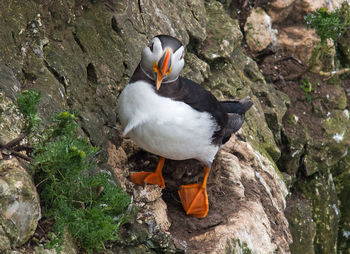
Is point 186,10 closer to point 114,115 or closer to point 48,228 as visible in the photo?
point 114,115

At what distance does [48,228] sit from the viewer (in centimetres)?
269

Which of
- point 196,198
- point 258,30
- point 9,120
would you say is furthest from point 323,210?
point 9,120

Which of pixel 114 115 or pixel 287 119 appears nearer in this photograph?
pixel 114 115

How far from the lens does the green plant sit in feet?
24.9

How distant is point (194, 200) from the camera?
4.02 meters

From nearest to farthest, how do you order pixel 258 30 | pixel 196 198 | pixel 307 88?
pixel 196 198 → pixel 258 30 → pixel 307 88

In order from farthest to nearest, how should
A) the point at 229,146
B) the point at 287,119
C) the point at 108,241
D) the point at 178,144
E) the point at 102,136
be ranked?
the point at 287,119 < the point at 229,146 < the point at 102,136 < the point at 178,144 < the point at 108,241

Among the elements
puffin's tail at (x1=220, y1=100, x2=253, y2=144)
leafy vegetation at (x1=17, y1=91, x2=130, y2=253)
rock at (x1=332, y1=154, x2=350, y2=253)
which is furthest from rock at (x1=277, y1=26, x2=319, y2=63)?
leafy vegetation at (x1=17, y1=91, x2=130, y2=253)

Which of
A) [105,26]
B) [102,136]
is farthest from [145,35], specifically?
[102,136]

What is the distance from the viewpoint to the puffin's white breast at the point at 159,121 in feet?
11.4

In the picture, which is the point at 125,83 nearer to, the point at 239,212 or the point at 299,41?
the point at 239,212

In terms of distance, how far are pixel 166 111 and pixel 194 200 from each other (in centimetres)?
92

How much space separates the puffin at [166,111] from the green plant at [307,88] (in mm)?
3946

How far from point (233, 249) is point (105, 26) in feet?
7.65
